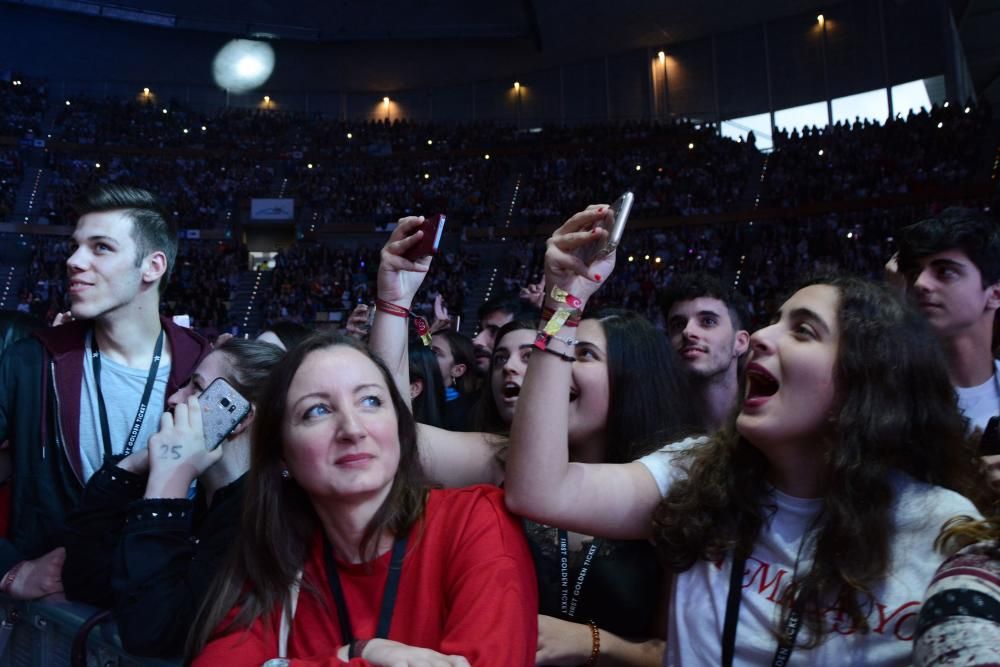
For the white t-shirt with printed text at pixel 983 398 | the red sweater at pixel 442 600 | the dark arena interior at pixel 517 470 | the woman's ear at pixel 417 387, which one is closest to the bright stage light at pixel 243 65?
the dark arena interior at pixel 517 470

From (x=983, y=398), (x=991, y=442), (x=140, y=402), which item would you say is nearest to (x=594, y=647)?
(x=991, y=442)

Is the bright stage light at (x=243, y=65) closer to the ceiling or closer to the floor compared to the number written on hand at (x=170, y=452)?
closer to the ceiling

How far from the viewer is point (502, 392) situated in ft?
9.39

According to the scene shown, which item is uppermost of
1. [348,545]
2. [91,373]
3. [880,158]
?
[880,158]

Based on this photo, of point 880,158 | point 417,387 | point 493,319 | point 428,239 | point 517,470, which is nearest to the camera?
point 517,470

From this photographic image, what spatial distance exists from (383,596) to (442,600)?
0.41ft

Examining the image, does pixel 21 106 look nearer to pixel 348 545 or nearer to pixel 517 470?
pixel 348 545

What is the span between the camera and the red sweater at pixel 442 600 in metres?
1.48

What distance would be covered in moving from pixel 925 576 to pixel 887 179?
19.7 metres

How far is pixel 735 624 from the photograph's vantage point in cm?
159

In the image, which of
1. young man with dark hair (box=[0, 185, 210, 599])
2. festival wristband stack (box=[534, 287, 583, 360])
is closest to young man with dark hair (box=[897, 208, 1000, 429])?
festival wristband stack (box=[534, 287, 583, 360])

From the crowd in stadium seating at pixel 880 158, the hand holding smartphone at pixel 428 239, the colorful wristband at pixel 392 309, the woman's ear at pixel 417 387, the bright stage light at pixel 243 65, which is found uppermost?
the bright stage light at pixel 243 65

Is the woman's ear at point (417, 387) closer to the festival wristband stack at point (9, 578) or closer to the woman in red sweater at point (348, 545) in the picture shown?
the festival wristband stack at point (9, 578)

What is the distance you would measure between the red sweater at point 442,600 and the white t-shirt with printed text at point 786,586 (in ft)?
1.12
